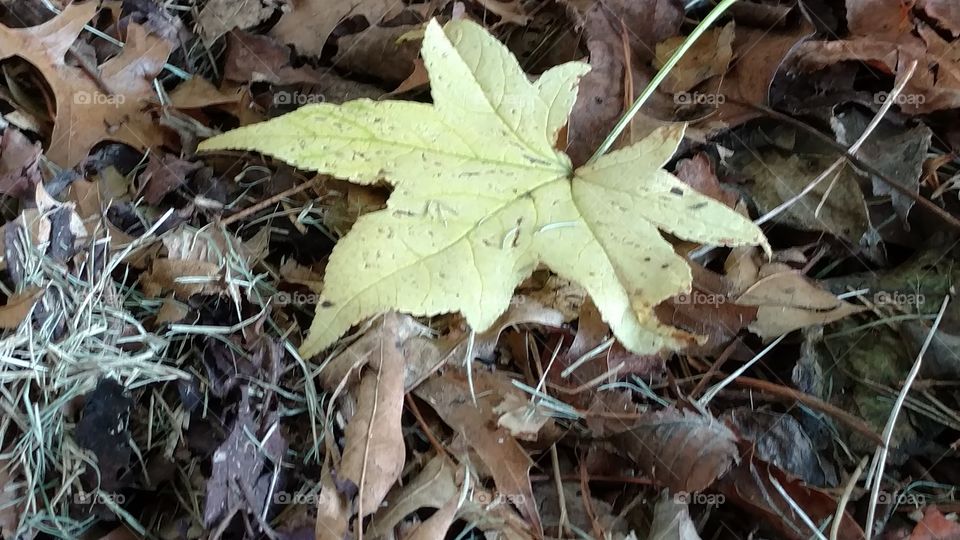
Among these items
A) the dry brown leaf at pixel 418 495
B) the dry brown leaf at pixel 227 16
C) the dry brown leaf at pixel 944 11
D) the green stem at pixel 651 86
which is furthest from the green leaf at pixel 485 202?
the dry brown leaf at pixel 944 11

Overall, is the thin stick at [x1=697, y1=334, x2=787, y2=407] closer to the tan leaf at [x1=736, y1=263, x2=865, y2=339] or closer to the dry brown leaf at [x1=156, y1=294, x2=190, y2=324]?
the tan leaf at [x1=736, y1=263, x2=865, y2=339]

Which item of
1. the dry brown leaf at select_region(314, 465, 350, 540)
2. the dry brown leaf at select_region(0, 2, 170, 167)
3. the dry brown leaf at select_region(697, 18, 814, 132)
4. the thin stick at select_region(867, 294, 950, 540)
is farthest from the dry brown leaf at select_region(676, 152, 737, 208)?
the dry brown leaf at select_region(0, 2, 170, 167)

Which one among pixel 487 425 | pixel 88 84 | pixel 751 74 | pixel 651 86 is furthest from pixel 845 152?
pixel 88 84

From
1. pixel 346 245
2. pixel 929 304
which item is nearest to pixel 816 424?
pixel 929 304

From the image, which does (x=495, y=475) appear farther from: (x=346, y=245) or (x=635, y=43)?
(x=635, y=43)

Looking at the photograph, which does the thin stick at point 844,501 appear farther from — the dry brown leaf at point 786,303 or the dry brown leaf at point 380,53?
the dry brown leaf at point 380,53
